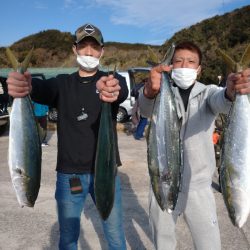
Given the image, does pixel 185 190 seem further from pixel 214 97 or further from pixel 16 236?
pixel 16 236

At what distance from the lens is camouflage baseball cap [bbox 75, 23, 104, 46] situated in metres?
3.05

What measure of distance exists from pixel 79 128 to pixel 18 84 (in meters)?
0.93

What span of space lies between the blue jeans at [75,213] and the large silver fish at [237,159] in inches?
41.8

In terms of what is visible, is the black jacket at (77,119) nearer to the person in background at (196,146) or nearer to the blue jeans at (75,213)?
the blue jeans at (75,213)

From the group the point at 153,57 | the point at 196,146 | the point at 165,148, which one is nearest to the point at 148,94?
the point at 153,57

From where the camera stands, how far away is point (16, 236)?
16.4 feet

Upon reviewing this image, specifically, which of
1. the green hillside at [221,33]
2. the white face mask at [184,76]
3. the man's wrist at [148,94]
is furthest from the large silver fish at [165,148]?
the green hillside at [221,33]

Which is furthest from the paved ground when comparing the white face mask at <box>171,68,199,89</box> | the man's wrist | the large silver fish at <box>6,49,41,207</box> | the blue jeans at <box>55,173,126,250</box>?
the man's wrist

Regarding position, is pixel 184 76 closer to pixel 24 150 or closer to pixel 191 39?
pixel 24 150

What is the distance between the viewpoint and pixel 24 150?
2.43m

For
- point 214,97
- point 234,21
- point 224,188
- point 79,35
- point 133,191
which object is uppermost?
point 234,21

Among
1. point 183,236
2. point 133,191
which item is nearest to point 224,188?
point 183,236

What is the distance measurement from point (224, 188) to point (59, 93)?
157 centimetres

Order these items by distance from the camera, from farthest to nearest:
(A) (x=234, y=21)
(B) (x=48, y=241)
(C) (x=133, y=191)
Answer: (A) (x=234, y=21), (C) (x=133, y=191), (B) (x=48, y=241)
